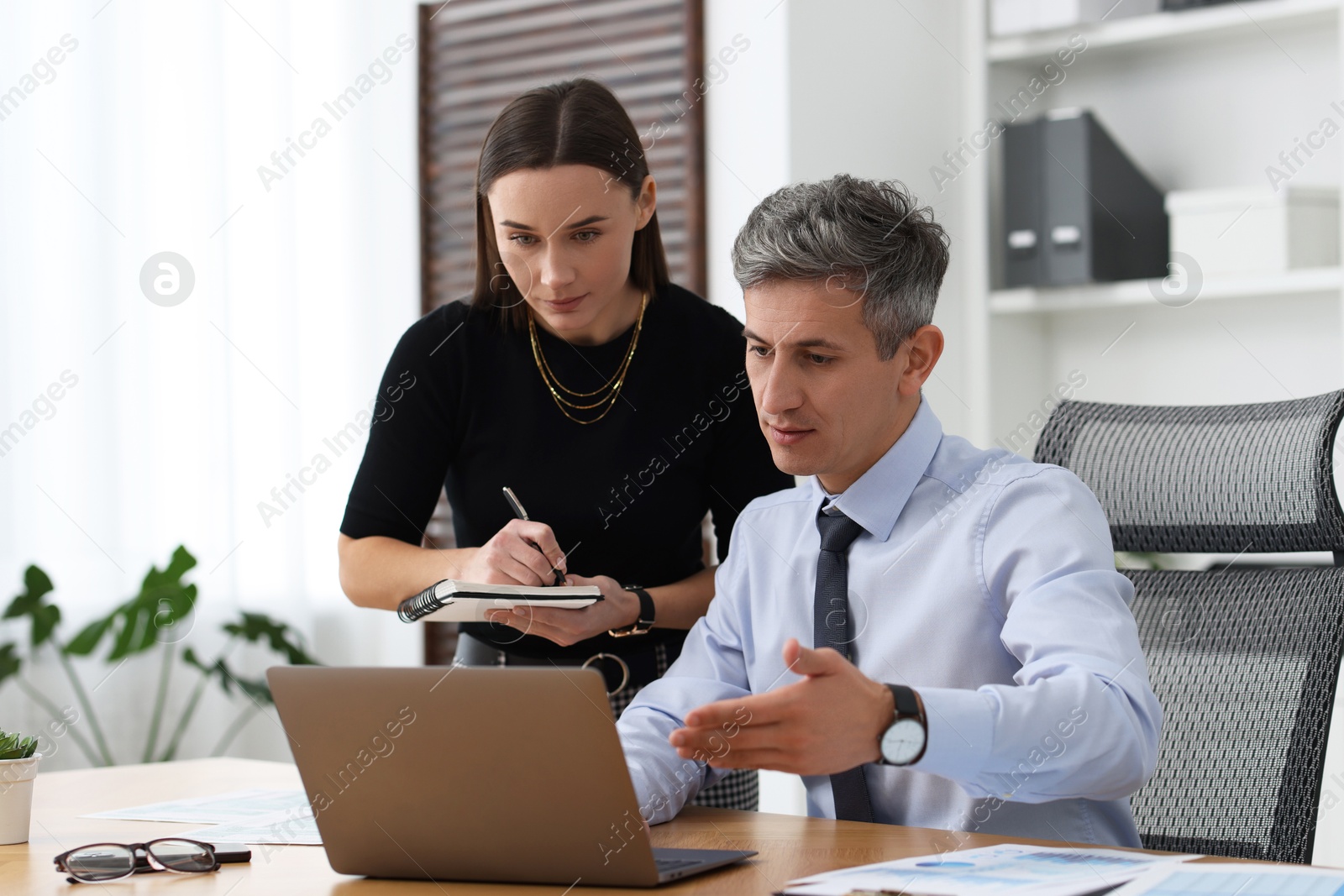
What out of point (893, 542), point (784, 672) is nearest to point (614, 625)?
point (784, 672)

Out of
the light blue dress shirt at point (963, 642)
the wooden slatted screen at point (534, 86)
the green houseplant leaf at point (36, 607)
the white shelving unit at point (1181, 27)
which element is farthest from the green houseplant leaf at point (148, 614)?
the white shelving unit at point (1181, 27)

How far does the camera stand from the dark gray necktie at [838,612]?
1431mm

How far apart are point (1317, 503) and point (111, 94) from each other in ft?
8.83

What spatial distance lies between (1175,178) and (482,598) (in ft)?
7.74

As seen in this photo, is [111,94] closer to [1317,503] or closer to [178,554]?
[178,554]

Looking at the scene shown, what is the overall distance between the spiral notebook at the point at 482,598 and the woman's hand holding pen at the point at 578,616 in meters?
0.02

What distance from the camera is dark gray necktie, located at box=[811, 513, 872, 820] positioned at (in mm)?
1431

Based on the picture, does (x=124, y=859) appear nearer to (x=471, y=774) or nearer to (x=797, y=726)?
(x=471, y=774)

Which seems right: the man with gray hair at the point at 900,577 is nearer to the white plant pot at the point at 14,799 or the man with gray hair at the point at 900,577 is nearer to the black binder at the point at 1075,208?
the white plant pot at the point at 14,799

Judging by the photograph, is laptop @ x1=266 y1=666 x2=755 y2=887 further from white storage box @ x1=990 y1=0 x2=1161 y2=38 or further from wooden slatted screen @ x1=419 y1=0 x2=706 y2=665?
white storage box @ x1=990 y1=0 x2=1161 y2=38

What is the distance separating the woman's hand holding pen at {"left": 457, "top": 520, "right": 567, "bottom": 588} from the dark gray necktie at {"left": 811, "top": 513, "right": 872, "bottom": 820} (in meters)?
0.32

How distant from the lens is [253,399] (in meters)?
3.43

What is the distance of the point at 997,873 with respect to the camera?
107 centimetres

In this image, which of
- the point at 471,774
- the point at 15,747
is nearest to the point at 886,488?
the point at 471,774
